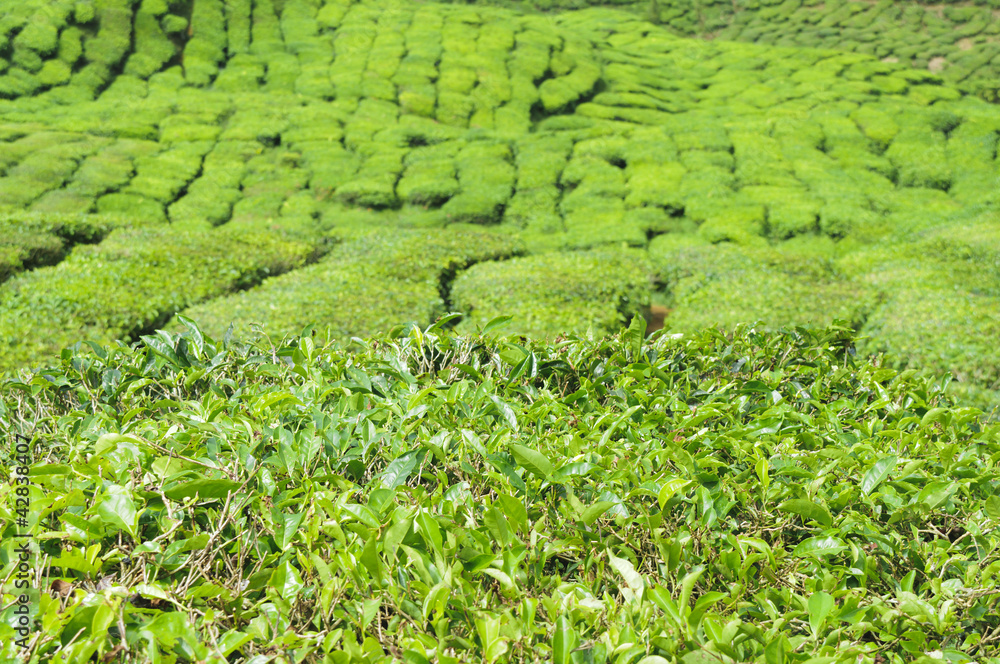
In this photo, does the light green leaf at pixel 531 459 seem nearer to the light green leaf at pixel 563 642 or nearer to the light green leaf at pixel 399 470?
the light green leaf at pixel 399 470

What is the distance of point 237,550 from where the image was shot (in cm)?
176

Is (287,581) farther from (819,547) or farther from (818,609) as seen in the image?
(819,547)

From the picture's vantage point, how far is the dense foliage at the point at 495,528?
150cm

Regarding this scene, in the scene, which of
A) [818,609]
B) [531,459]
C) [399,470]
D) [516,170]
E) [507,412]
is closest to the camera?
[818,609]

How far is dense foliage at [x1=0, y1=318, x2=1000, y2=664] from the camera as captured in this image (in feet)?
4.92

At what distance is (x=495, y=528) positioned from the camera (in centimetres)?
171

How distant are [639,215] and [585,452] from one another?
516 inches

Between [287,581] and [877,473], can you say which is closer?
[287,581]

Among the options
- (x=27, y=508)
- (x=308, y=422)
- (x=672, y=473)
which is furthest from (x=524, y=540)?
(x=27, y=508)

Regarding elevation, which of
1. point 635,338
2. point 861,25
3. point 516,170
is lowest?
point 516,170

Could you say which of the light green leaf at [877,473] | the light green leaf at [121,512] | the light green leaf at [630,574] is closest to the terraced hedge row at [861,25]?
the light green leaf at [877,473]

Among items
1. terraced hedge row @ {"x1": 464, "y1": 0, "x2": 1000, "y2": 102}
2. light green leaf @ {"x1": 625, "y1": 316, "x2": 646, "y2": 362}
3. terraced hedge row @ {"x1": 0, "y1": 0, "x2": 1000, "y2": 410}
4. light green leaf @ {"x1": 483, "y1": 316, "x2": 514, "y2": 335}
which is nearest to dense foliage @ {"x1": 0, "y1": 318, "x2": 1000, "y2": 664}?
light green leaf @ {"x1": 483, "y1": 316, "x2": 514, "y2": 335}
